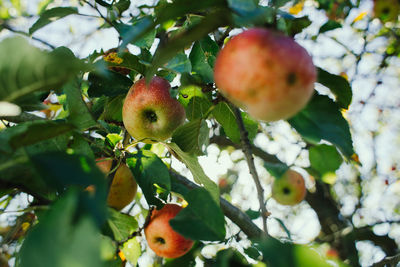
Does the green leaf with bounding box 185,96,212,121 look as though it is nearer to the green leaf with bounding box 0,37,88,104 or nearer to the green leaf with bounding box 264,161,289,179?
the green leaf with bounding box 264,161,289,179

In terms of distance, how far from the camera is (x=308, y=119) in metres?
0.70

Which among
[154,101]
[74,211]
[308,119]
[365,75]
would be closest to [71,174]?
[74,211]

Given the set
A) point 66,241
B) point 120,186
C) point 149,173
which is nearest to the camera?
point 66,241

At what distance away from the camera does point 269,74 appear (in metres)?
0.55

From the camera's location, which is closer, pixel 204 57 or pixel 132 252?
pixel 204 57

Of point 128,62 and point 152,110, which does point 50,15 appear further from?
point 152,110

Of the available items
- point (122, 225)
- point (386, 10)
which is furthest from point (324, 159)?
point (386, 10)

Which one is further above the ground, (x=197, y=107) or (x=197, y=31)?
(x=197, y=31)

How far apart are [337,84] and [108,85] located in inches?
29.4

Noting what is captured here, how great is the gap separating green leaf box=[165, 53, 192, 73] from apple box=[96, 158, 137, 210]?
1.70ft

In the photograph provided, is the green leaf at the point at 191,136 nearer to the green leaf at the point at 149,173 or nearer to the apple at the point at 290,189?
the green leaf at the point at 149,173

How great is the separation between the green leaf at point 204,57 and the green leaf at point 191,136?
0.14 meters

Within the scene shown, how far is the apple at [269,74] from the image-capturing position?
0.55 metres

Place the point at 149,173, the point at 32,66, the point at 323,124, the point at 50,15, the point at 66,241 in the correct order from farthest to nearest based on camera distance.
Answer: the point at 50,15
the point at 149,173
the point at 323,124
the point at 32,66
the point at 66,241
